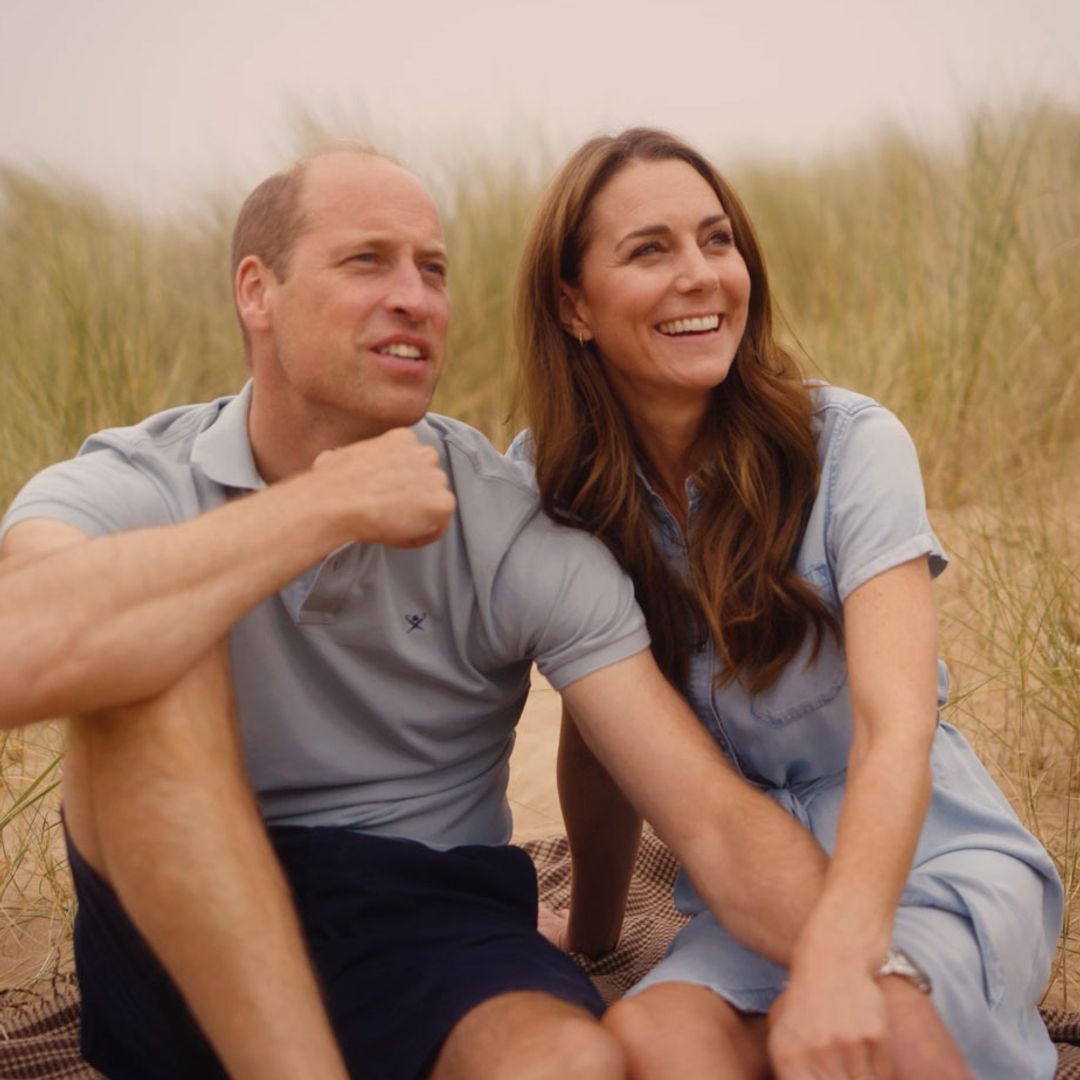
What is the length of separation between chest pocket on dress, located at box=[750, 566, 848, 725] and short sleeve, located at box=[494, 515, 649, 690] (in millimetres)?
262

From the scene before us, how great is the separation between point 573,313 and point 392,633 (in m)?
0.73

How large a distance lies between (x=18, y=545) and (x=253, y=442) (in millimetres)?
546

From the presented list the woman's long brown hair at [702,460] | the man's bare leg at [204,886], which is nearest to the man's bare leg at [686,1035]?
the man's bare leg at [204,886]

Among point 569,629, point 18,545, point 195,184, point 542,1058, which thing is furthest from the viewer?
point 195,184

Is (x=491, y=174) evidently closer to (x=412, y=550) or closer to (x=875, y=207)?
(x=875, y=207)

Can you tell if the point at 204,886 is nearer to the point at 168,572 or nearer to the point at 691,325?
the point at 168,572

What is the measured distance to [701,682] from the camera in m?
2.52

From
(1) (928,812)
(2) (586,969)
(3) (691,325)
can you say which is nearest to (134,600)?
(3) (691,325)

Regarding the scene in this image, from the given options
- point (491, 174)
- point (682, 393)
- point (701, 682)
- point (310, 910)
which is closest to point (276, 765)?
point (310, 910)

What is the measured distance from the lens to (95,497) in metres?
2.24

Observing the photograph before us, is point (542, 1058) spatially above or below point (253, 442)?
below

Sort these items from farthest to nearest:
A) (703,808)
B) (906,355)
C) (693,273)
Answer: (906,355) < (693,273) < (703,808)

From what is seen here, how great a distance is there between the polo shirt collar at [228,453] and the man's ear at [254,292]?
0.52 ft

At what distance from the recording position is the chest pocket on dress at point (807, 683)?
2.42m
